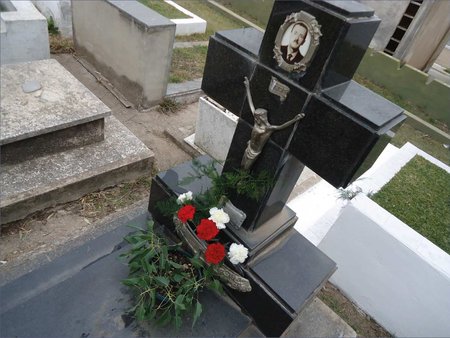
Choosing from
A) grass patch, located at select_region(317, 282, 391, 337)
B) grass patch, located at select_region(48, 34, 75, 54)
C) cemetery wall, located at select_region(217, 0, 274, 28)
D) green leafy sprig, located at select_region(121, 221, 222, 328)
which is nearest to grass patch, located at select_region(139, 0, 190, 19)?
grass patch, located at select_region(48, 34, 75, 54)

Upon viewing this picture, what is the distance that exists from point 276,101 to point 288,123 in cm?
14

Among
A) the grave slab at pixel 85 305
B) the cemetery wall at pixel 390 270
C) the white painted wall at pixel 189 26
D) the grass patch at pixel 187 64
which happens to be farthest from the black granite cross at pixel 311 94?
the white painted wall at pixel 189 26

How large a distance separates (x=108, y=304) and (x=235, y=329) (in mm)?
752

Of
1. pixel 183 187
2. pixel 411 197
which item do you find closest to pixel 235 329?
pixel 183 187

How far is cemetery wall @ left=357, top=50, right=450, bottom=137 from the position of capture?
746cm

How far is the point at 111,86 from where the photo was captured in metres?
4.84

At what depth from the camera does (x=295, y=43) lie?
1521 millimetres

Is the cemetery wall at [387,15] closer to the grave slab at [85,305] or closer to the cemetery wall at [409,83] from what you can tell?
the cemetery wall at [409,83]

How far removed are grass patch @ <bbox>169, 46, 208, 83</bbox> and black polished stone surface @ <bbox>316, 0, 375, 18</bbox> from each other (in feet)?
13.7

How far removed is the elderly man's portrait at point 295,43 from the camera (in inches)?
58.0

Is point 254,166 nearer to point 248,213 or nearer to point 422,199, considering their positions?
point 248,213

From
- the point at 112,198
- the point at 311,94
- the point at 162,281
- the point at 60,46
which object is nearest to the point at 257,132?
the point at 311,94

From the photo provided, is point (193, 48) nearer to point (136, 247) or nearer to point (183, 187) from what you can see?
→ point (183, 187)

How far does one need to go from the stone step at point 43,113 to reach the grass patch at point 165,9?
4740 millimetres
